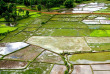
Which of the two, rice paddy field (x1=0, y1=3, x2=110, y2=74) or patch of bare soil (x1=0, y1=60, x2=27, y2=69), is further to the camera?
patch of bare soil (x1=0, y1=60, x2=27, y2=69)

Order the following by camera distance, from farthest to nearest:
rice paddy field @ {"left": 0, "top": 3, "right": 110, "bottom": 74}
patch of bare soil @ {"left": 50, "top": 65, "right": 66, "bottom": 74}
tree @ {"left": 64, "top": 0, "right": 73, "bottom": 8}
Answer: tree @ {"left": 64, "top": 0, "right": 73, "bottom": 8}, rice paddy field @ {"left": 0, "top": 3, "right": 110, "bottom": 74}, patch of bare soil @ {"left": 50, "top": 65, "right": 66, "bottom": 74}

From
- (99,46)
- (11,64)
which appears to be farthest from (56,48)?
(11,64)

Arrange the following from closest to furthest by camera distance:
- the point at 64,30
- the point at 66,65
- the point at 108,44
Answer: the point at 66,65 → the point at 108,44 → the point at 64,30

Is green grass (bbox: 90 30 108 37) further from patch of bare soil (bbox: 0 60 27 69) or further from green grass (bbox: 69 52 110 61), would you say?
patch of bare soil (bbox: 0 60 27 69)

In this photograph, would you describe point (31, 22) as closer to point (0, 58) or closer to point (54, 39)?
point (54, 39)

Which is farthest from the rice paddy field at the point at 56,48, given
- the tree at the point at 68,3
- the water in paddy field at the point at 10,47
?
the tree at the point at 68,3

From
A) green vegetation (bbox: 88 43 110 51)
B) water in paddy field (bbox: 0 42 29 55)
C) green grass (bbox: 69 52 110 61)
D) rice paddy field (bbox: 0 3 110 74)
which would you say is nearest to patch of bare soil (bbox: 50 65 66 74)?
rice paddy field (bbox: 0 3 110 74)

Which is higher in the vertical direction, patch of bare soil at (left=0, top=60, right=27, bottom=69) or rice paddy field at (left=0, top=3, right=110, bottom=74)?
rice paddy field at (left=0, top=3, right=110, bottom=74)

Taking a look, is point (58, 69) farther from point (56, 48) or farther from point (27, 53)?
point (27, 53)

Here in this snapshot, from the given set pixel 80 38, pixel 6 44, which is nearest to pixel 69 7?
pixel 80 38
